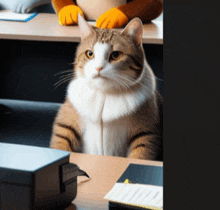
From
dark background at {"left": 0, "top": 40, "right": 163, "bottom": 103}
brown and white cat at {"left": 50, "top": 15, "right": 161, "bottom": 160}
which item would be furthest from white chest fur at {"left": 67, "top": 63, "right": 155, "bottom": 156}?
dark background at {"left": 0, "top": 40, "right": 163, "bottom": 103}

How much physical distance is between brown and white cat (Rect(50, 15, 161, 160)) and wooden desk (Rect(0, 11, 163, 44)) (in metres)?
0.13

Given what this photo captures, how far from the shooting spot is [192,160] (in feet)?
1.73

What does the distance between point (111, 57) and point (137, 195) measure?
90 cm

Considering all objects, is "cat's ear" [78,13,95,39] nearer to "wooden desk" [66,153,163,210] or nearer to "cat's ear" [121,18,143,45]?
"cat's ear" [121,18,143,45]

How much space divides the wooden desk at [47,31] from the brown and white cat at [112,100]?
0.13m

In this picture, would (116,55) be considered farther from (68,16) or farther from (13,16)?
(13,16)

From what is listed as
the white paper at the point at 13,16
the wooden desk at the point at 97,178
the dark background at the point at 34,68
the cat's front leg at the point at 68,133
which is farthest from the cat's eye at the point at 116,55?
the dark background at the point at 34,68

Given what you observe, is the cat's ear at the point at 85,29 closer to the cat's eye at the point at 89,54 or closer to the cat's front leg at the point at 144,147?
the cat's eye at the point at 89,54

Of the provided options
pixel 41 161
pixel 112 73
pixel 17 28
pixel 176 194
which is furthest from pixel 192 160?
pixel 17 28

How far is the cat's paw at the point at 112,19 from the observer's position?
2.02m

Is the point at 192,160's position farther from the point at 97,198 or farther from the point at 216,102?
the point at 97,198

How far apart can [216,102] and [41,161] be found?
43 cm

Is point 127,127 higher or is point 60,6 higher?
point 60,6

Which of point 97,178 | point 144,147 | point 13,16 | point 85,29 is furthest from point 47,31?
point 97,178
